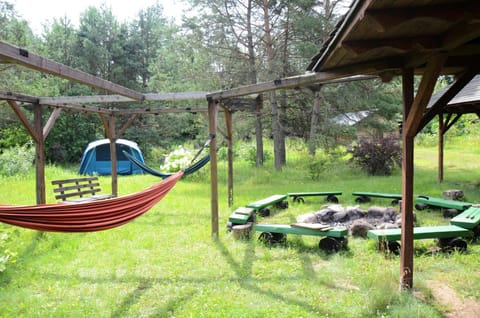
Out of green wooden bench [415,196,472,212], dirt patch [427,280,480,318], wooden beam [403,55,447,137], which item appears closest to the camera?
wooden beam [403,55,447,137]

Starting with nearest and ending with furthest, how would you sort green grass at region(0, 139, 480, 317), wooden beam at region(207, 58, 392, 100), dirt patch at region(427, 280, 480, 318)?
1. dirt patch at region(427, 280, 480, 318)
2. green grass at region(0, 139, 480, 317)
3. wooden beam at region(207, 58, 392, 100)

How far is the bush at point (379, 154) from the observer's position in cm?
920

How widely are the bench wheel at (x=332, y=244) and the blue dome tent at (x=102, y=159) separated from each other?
8.45m

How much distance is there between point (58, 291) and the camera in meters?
2.81

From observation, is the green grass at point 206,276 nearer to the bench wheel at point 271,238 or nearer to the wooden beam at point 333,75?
the bench wheel at point 271,238

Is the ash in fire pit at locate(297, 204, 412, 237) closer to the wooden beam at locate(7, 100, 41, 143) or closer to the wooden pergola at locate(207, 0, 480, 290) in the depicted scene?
the wooden pergola at locate(207, 0, 480, 290)

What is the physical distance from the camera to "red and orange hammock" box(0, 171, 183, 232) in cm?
221

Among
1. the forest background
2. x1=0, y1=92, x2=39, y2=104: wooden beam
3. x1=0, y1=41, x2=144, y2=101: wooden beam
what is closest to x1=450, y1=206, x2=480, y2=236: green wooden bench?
x1=0, y1=41, x2=144, y2=101: wooden beam

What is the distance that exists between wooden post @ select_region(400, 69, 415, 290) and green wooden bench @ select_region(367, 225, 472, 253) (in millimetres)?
777

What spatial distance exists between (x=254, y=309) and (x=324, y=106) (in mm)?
8889

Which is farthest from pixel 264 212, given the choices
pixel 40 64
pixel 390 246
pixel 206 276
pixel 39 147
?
pixel 40 64

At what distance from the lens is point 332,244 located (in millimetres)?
3576

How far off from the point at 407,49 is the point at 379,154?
25.0 feet

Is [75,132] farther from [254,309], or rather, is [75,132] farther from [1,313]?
[254,309]
